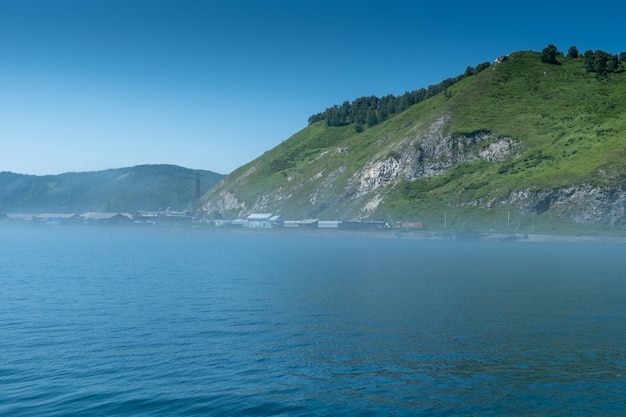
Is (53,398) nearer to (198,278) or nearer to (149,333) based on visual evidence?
(149,333)

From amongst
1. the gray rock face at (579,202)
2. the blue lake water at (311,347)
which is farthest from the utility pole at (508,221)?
the blue lake water at (311,347)

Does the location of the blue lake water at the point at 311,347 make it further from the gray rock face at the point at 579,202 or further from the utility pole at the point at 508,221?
the utility pole at the point at 508,221

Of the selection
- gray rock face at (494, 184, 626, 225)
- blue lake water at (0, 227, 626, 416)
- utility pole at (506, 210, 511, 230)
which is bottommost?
blue lake water at (0, 227, 626, 416)

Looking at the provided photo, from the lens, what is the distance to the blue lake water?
78.7ft

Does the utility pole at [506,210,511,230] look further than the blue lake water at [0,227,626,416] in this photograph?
Yes

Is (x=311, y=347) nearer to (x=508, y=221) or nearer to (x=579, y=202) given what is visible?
(x=508, y=221)

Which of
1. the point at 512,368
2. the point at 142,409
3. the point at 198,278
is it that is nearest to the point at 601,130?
the point at 198,278

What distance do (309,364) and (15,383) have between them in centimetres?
1407

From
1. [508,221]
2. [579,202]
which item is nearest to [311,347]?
[508,221]

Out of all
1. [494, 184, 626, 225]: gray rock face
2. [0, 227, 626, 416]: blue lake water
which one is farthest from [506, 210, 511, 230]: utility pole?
[0, 227, 626, 416]: blue lake water

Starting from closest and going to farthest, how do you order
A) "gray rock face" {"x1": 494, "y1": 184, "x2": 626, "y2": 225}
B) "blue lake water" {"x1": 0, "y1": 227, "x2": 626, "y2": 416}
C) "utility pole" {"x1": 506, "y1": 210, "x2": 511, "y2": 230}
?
"blue lake water" {"x1": 0, "y1": 227, "x2": 626, "y2": 416}, "gray rock face" {"x1": 494, "y1": 184, "x2": 626, "y2": 225}, "utility pole" {"x1": 506, "y1": 210, "x2": 511, "y2": 230}

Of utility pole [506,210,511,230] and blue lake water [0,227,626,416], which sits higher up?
utility pole [506,210,511,230]

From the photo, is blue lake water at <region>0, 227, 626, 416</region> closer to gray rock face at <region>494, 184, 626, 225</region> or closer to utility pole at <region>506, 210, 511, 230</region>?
gray rock face at <region>494, 184, 626, 225</region>

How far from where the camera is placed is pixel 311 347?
107 ft
